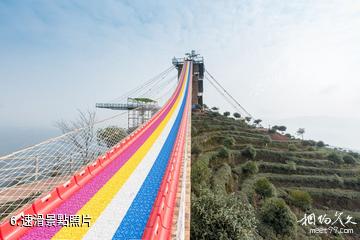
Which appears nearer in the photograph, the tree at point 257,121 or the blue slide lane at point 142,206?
the blue slide lane at point 142,206

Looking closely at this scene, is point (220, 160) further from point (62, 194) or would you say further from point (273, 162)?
point (62, 194)

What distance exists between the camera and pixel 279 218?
484 inches

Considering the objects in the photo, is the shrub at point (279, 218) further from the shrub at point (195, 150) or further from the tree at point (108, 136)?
the tree at point (108, 136)

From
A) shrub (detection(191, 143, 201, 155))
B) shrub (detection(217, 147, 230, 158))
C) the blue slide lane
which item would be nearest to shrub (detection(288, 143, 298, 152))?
shrub (detection(217, 147, 230, 158))

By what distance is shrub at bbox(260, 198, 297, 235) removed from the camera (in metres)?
12.1

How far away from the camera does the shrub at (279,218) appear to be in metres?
12.1

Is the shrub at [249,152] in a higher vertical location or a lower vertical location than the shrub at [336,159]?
higher

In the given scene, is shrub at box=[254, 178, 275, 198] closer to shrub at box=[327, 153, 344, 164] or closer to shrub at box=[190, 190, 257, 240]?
shrub at box=[190, 190, 257, 240]

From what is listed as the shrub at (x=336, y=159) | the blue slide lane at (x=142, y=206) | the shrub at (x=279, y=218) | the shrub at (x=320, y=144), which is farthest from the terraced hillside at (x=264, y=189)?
the shrub at (x=320, y=144)

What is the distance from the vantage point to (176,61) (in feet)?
137

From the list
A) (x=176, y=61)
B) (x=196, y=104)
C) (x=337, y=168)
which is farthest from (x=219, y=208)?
(x=176, y=61)

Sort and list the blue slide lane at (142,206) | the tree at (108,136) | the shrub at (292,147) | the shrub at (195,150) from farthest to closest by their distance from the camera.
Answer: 1. the shrub at (292,147)
2. the shrub at (195,150)
3. the tree at (108,136)
4. the blue slide lane at (142,206)

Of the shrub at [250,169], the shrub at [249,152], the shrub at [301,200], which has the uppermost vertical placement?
the shrub at [249,152]

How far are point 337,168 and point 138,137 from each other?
68.9ft
